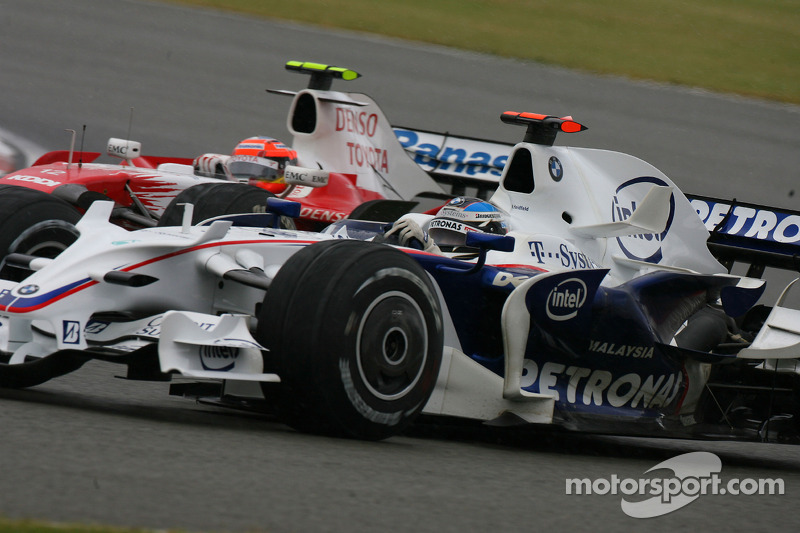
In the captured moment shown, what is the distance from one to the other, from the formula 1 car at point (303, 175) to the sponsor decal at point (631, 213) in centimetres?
216

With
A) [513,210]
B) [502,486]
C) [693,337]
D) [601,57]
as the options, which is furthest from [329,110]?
[601,57]

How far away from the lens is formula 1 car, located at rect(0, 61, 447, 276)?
7.73 m

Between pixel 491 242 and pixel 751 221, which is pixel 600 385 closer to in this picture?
pixel 491 242

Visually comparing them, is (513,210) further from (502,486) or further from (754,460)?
(502,486)

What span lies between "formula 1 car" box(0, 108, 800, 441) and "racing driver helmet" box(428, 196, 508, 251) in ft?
0.44

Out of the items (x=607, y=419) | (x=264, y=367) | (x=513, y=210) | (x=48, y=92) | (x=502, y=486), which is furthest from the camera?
(x=48, y=92)

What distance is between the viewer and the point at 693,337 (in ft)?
20.9

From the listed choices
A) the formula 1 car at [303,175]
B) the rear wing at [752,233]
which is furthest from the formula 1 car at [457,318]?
the formula 1 car at [303,175]

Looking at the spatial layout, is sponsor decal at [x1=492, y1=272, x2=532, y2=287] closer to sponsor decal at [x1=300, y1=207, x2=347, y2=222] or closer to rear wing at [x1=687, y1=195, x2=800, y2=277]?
rear wing at [x1=687, y1=195, x2=800, y2=277]

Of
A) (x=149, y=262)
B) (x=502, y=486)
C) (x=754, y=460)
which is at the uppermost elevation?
(x=149, y=262)

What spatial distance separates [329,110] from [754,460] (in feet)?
17.4

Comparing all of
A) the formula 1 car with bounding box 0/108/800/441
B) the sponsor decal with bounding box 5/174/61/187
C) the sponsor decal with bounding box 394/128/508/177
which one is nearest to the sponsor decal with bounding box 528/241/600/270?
the formula 1 car with bounding box 0/108/800/441

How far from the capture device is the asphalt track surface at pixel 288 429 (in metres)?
3.54

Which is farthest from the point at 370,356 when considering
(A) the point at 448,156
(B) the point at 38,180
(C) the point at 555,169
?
(A) the point at 448,156
